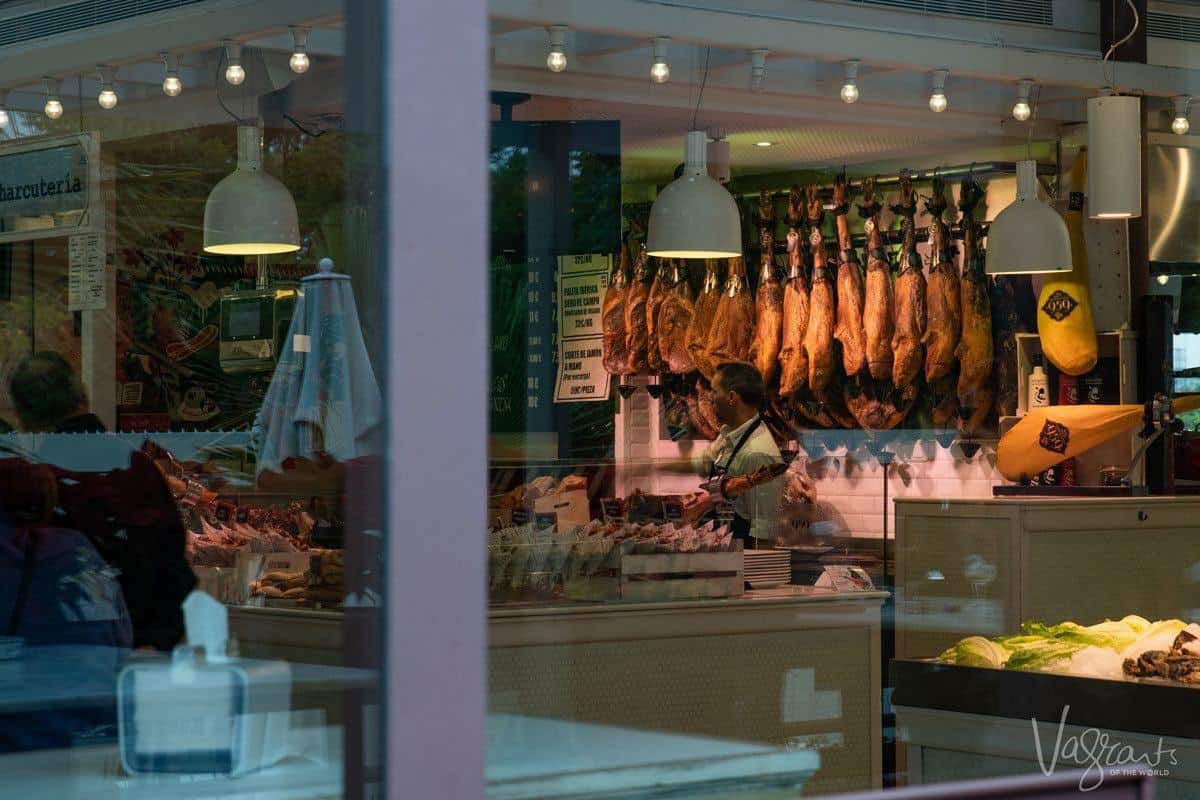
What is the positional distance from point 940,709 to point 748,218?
5.40 m

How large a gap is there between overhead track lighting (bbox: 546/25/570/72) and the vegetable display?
2.62 meters

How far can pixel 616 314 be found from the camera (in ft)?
27.5

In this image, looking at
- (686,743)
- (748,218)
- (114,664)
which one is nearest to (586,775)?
(686,743)

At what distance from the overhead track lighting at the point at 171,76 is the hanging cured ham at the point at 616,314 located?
122 inches

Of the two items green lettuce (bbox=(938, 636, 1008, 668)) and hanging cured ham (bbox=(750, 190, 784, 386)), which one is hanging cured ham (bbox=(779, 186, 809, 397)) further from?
green lettuce (bbox=(938, 636, 1008, 668))

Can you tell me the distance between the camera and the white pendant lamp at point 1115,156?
5949 millimetres

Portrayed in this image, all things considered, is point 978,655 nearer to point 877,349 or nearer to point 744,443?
point 744,443

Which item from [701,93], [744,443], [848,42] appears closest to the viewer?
[848,42]

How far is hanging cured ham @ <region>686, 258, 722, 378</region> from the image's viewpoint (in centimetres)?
839

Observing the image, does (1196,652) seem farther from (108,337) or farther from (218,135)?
(108,337)

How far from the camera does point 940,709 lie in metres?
4.02

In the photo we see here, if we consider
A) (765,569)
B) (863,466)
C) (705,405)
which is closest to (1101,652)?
(765,569)

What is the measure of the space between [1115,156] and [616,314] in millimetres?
3082

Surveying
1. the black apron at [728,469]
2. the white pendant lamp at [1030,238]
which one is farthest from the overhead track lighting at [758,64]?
the black apron at [728,469]
